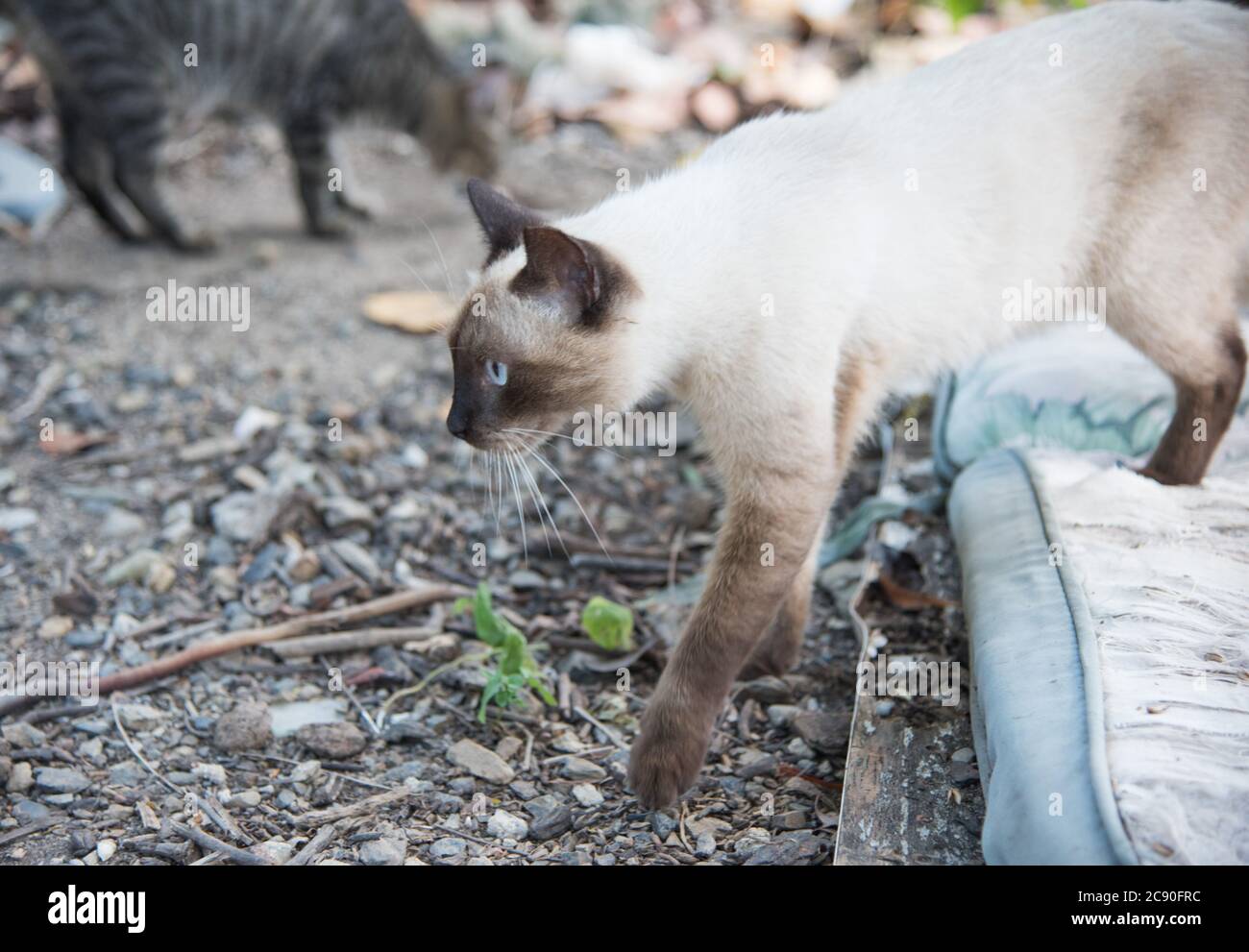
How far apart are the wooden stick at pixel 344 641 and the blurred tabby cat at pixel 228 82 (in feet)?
9.67

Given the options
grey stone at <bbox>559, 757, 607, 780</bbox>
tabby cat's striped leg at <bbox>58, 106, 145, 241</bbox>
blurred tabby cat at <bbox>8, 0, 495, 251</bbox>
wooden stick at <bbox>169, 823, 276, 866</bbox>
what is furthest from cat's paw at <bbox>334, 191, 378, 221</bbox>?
wooden stick at <bbox>169, 823, 276, 866</bbox>

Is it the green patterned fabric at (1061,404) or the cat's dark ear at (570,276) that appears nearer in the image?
the cat's dark ear at (570,276)

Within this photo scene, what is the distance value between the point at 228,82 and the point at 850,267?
3987 mm

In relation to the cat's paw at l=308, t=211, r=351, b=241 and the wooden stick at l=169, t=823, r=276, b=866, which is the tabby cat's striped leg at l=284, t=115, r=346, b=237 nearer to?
the cat's paw at l=308, t=211, r=351, b=241

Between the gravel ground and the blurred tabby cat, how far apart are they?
455 millimetres

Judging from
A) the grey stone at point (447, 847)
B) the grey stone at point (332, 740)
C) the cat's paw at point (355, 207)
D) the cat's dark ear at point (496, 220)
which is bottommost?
the grey stone at point (447, 847)

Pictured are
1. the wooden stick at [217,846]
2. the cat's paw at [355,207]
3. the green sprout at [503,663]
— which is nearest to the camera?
the wooden stick at [217,846]

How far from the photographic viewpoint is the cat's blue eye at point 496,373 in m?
2.46

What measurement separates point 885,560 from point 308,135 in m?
3.70

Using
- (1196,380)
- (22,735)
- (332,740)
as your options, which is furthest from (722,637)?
(22,735)

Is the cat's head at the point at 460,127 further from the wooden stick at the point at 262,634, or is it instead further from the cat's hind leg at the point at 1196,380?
the cat's hind leg at the point at 1196,380

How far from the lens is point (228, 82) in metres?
5.48

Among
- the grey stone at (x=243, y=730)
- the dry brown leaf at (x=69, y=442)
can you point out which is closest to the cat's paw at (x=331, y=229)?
the dry brown leaf at (x=69, y=442)
